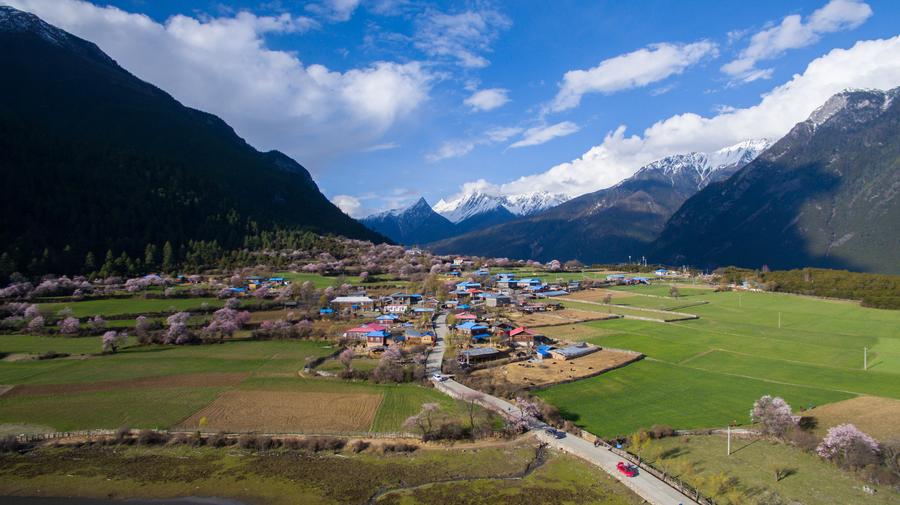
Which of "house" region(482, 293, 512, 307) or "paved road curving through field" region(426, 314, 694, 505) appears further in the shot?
"house" region(482, 293, 512, 307)

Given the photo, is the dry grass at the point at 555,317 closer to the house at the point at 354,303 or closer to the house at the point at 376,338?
the house at the point at 376,338

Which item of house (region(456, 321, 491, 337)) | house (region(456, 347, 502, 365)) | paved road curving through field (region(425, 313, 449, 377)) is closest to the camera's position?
paved road curving through field (region(425, 313, 449, 377))

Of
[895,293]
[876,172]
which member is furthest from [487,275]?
[876,172]

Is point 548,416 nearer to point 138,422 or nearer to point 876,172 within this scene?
point 138,422

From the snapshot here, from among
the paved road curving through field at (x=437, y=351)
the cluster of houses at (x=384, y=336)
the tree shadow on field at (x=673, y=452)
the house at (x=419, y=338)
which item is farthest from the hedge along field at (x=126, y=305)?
the tree shadow on field at (x=673, y=452)

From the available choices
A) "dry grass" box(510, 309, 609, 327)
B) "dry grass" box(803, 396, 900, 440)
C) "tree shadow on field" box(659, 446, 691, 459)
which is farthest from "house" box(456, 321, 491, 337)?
"dry grass" box(803, 396, 900, 440)

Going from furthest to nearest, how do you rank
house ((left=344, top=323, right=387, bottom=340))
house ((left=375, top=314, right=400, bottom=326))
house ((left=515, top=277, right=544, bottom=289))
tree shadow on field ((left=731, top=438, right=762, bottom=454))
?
house ((left=515, top=277, right=544, bottom=289)) < house ((left=375, top=314, right=400, bottom=326)) < house ((left=344, top=323, right=387, bottom=340)) < tree shadow on field ((left=731, top=438, right=762, bottom=454))

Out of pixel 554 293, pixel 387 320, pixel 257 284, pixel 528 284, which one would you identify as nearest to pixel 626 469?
pixel 387 320

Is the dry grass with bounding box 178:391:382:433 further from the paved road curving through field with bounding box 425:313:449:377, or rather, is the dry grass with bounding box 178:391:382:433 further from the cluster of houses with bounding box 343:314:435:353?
the cluster of houses with bounding box 343:314:435:353
